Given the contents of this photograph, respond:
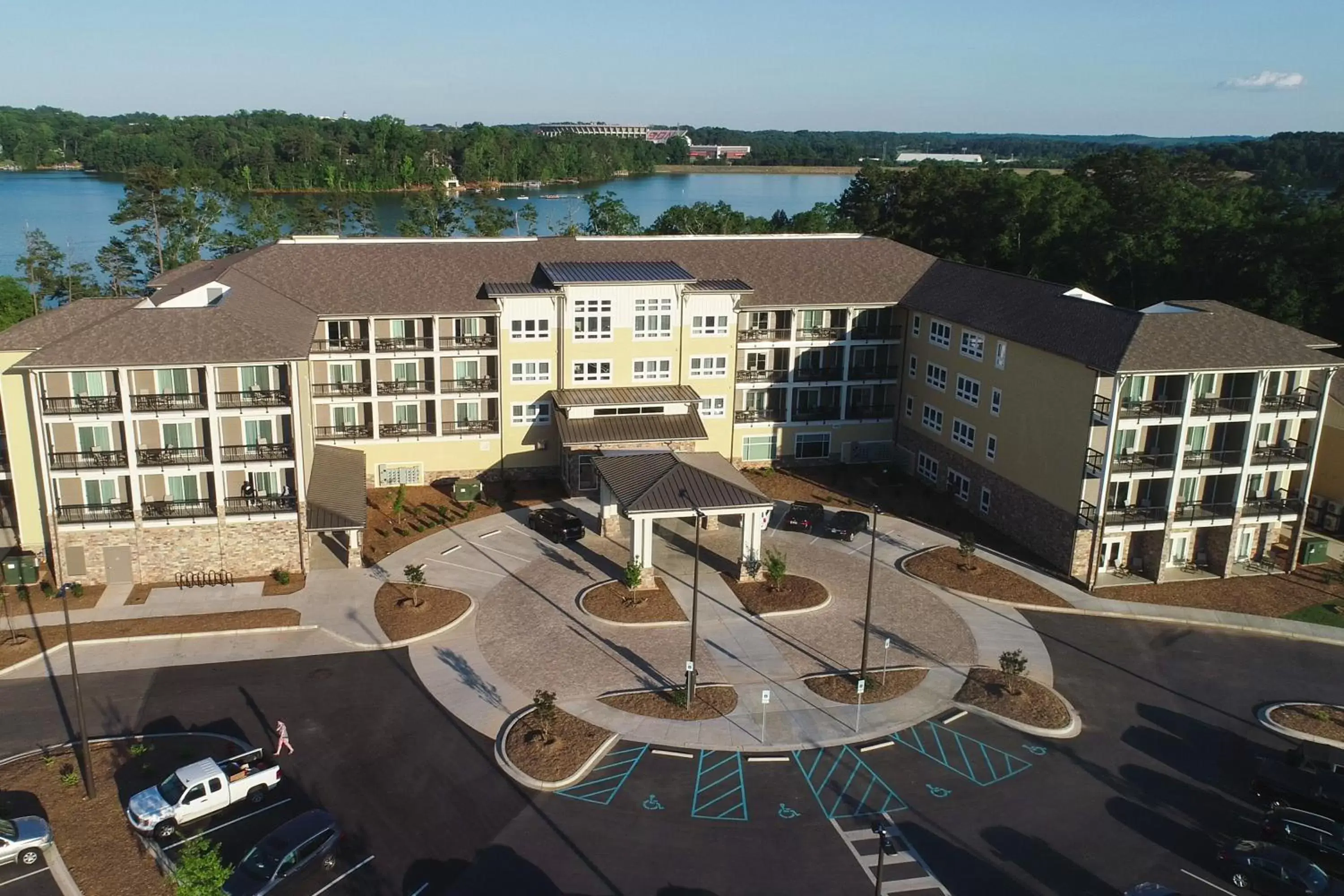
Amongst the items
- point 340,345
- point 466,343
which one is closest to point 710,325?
point 466,343

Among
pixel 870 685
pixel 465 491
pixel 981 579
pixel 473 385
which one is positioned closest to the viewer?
pixel 870 685

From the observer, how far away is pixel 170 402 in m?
44.3

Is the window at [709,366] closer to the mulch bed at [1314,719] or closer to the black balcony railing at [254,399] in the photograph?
the black balcony railing at [254,399]

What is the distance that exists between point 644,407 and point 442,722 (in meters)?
26.9

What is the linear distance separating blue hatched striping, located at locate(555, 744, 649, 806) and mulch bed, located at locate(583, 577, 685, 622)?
387 inches

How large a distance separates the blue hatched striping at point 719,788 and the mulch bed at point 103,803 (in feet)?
49.5

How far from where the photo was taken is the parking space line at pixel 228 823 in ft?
92.6

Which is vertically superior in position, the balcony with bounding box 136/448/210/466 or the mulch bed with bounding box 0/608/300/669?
the balcony with bounding box 136/448/210/466

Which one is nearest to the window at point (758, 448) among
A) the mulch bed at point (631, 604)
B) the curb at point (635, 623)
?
the mulch bed at point (631, 604)

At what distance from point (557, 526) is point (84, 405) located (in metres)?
22.3

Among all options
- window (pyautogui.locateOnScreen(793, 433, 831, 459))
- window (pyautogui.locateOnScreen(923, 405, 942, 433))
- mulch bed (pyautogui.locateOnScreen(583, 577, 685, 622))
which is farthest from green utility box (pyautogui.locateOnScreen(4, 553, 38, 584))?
window (pyautogui.locateOnScreen(923, 405, 942, 433))

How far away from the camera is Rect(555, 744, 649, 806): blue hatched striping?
30797mm

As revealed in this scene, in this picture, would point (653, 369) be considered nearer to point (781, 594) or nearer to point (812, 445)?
point (812, 445)

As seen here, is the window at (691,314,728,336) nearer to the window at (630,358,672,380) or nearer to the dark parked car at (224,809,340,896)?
the window at (630,358,672,380)
